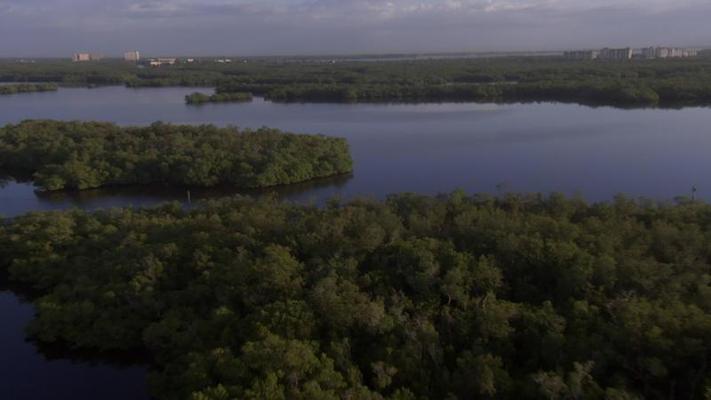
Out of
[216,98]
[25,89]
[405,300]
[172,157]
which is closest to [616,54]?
[216,98]

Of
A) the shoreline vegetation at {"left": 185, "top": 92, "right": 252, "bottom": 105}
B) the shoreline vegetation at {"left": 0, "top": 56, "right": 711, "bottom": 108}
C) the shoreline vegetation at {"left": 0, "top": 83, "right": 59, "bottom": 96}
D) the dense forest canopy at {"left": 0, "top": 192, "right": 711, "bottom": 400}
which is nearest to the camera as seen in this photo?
the dense forest canopy at {"left": 0, "top": 192, "right": 711, "bottom": 400}

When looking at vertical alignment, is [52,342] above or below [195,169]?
below

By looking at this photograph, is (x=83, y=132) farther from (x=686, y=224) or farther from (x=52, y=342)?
(x=686, y=224)

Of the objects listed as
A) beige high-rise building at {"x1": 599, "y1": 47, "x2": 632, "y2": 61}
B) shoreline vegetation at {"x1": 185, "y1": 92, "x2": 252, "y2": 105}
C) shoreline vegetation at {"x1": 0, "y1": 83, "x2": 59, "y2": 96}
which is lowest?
Answer: shoreline vegetation at {"x1": 185, "y1": 92, "x2": 252, "y2": 105}

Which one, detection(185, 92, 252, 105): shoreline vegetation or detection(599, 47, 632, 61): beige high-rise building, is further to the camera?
detection(599, 47, 632, 61): beige high-rise building

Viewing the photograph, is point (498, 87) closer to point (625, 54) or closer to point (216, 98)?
point (216, 98)

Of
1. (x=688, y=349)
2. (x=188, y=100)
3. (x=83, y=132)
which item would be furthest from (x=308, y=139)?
(x=188, y=100)

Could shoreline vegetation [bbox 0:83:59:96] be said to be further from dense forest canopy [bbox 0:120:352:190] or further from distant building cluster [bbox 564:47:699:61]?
distant building cluster [bbox 564:47:699:61]

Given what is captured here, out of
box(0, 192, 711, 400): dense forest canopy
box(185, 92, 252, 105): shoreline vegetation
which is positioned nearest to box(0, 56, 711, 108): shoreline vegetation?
box(185, 92, 252, 105): shoreline vegetation
